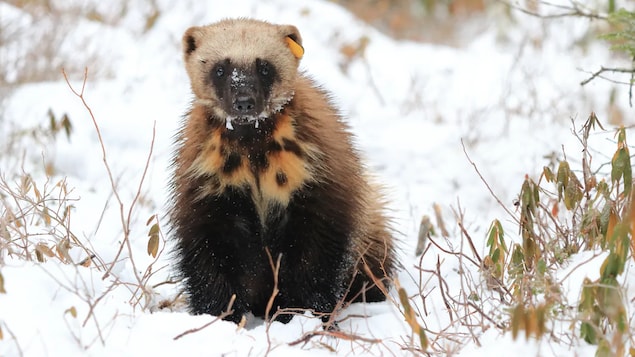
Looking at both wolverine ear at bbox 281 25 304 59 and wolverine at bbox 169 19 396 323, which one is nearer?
wolverine at bbox 169 19 396 323

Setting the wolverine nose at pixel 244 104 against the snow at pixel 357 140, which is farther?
the wolverine nose at pixel 244 104

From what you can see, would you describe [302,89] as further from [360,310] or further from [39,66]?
[39,66]

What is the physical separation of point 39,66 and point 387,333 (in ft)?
19.7

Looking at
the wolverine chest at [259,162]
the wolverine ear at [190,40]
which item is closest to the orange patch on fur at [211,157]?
the wolverine chest at [259,162]

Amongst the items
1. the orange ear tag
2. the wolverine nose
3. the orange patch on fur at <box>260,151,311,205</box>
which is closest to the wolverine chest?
the orange patch on fur at <box>260,151,311,205</box>

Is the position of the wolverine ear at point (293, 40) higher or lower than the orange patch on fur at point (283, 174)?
higher

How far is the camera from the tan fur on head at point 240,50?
143 inches

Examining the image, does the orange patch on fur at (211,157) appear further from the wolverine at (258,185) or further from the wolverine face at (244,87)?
the wolverine face at (244,87)

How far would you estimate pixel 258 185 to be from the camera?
354 cm

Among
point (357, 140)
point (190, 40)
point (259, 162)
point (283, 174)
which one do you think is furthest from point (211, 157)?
point (357, 140)

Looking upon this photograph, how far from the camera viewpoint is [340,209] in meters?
3.59

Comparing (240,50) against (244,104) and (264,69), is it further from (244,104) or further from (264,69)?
(244,104)

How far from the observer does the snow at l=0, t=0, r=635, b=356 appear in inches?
111

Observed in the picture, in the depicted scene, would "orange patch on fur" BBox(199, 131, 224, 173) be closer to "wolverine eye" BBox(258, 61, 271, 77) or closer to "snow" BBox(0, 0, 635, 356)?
"wolverine eye" BBox(258, 61, 271, 77)
